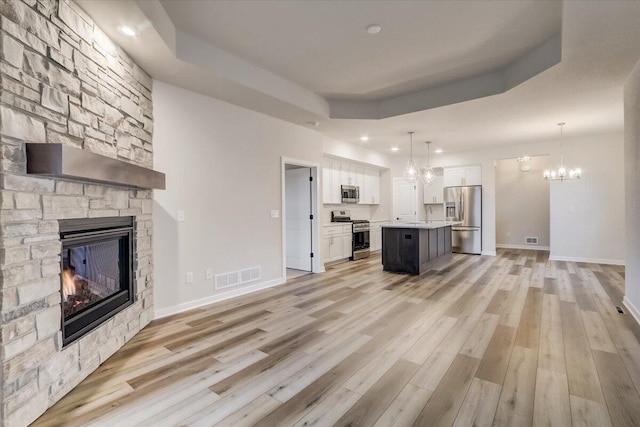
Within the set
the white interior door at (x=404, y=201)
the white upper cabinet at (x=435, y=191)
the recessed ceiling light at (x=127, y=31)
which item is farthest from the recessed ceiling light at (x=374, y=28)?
the white upper cabinet at (x=435, y=191)

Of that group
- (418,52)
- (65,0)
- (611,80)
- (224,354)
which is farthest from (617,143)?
(65,0)

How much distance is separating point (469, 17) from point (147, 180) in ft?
11.1

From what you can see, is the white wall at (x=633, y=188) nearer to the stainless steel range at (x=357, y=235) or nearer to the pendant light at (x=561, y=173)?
the pendant light at (x=561, y=173)

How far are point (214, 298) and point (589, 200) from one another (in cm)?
763

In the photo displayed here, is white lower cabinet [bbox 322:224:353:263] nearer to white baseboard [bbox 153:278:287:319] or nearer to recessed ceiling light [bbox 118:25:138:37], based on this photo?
A: white baseboard [bbox 153:278:287:319]

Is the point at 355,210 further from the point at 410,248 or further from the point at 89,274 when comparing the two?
the point at 89,274

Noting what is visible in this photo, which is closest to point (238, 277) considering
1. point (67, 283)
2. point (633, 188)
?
point (67, 283)

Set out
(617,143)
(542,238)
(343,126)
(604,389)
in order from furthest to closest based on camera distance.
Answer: (542,238) < (617,143) < (343,126) < (604,389)

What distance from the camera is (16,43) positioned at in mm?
1714

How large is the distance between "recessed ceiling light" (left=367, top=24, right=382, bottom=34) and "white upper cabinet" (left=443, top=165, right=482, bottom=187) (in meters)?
6.00

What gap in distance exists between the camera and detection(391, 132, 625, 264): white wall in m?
6.16

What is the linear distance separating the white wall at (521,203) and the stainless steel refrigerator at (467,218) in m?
2.03

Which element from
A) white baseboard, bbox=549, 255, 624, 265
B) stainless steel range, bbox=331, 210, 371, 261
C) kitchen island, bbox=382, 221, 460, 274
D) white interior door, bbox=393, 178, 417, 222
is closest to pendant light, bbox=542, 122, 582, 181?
white baseboard, bbox=549, 255, 624, 265

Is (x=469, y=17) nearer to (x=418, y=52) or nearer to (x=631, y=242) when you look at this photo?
(x=418, y=52)
